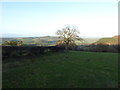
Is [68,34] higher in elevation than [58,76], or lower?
higher

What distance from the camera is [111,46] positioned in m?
16.7

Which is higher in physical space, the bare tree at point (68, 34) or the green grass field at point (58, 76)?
the bare tree at point (68, 34)

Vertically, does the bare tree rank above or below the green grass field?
above

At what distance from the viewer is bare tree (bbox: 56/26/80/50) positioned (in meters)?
15.5

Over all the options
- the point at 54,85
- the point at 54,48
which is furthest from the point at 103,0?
the point at 54,48

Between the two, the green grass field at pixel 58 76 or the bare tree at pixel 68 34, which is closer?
the green grass field at pixel 58 76

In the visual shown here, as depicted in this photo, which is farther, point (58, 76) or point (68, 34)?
point (68, 34)

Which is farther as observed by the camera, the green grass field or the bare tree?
the bare tree

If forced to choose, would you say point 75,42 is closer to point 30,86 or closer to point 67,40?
point 67,40

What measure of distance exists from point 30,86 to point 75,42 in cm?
1393

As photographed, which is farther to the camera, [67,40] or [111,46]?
[111,46]

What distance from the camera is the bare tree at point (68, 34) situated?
610 inches

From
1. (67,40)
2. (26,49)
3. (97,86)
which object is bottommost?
(97,86)

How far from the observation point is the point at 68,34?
15633 millimetres
